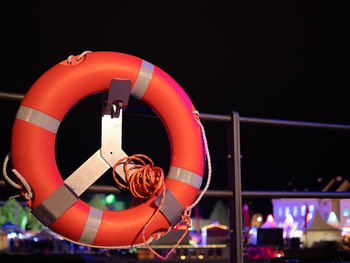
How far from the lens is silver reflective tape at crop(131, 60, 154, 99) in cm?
155

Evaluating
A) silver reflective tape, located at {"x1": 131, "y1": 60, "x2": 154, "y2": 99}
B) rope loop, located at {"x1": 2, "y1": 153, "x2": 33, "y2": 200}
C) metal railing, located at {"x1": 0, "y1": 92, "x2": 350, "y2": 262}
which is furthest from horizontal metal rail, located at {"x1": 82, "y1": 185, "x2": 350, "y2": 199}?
silver reflective tape, located at {"x1": 131, "y1": 60, "x2": 154, "y2": 99}

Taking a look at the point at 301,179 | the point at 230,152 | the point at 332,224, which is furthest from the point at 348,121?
the point at 230,152

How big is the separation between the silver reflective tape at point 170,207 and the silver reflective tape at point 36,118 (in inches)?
17.3

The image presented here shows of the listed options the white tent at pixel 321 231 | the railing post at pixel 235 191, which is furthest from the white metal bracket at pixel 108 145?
the white tent at pixel 321 231

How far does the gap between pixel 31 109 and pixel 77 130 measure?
1916 cm

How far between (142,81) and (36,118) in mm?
405

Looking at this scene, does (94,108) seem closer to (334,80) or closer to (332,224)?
(332,224)

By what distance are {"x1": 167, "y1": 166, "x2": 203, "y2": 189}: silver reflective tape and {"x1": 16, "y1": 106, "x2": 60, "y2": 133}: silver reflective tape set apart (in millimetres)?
445

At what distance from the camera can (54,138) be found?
1.41 meters

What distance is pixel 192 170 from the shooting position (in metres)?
1.51

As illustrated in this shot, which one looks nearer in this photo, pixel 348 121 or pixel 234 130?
pixel 234 130

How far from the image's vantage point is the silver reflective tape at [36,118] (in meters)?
1.37

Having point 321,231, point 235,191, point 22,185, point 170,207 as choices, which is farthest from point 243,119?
point 321,231

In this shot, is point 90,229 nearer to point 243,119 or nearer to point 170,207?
point 170,207
